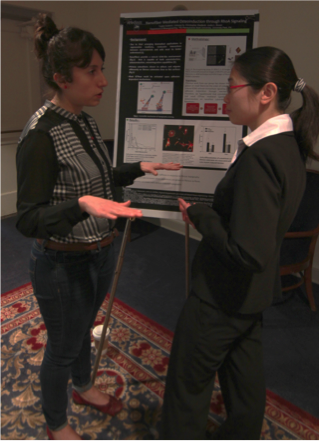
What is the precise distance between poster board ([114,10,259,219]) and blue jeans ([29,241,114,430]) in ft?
2.02

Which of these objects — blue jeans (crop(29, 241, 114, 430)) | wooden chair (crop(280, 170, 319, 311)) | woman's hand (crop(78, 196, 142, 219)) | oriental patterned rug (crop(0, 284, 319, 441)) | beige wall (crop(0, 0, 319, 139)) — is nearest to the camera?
woman's hand (crop(78, 196, 142, 219))

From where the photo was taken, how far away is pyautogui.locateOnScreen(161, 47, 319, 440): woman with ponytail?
939 mm

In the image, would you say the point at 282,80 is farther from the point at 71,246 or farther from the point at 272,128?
the point at 71,246

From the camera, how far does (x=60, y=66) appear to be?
1079 millimetres

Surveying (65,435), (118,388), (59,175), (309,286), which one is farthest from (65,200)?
(309,286)

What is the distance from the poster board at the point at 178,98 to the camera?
1684mm

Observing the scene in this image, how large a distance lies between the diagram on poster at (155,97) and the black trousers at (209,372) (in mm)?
1060

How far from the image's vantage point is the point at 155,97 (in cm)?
177

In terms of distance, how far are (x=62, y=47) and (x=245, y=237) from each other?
0.82 meters

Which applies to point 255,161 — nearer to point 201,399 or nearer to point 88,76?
point 88,76

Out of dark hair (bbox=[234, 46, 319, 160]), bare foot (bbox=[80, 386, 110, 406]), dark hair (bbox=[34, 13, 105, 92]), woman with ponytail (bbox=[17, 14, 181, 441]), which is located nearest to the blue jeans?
woman with ponytail (bbox=[17, 14, 181, 441])

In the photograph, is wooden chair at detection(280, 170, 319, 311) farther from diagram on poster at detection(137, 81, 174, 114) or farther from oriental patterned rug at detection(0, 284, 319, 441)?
diagram on poster at detection(137, 81, 174, 114)

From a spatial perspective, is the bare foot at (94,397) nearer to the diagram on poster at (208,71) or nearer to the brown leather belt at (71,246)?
the brown leather belt at (71,246)

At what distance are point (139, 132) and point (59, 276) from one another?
3.12 feet
